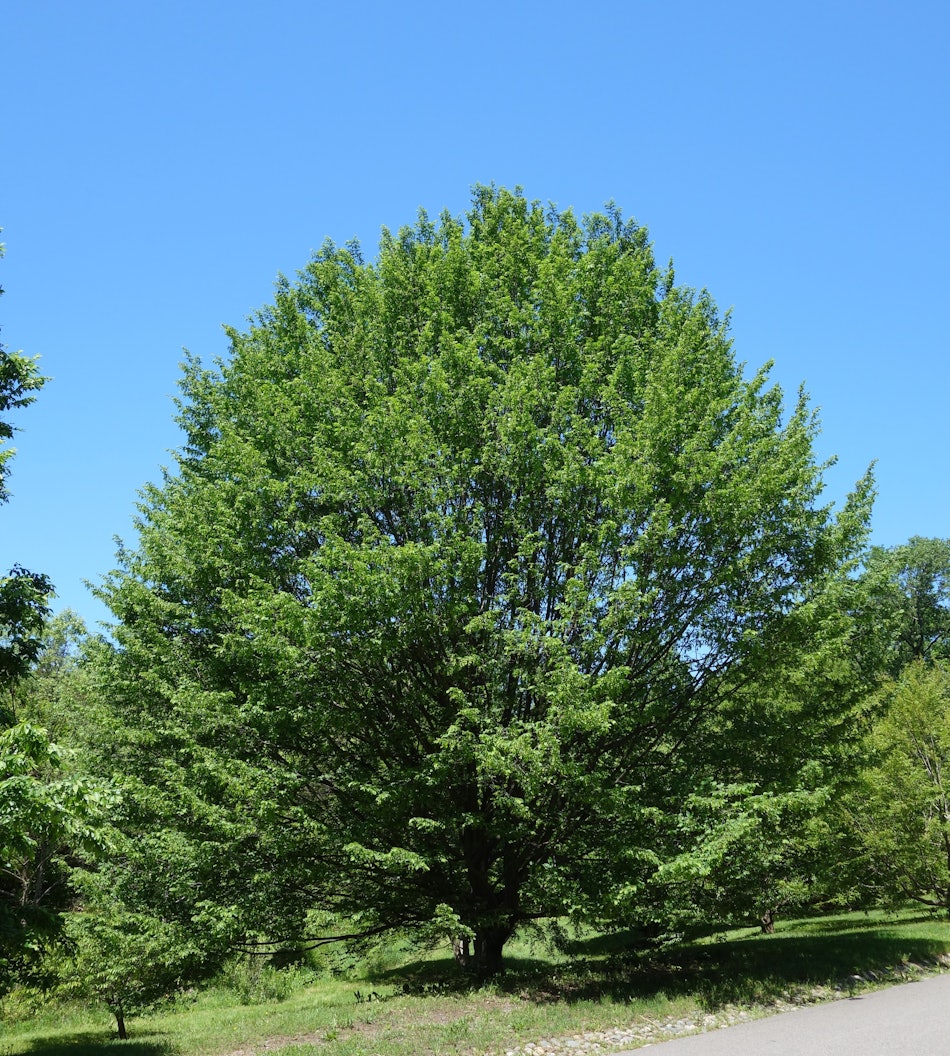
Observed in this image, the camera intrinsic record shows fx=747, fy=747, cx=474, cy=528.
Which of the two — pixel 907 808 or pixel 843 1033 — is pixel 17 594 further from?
pixel 907 808

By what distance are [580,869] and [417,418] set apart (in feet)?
24.5

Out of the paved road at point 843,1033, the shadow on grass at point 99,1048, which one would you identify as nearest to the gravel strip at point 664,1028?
the paved road at point 843,1033

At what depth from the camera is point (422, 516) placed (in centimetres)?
1197

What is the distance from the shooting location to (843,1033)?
9.07 m

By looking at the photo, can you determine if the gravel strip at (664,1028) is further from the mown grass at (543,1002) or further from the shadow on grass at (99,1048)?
the shadow on grass at (99,1048)

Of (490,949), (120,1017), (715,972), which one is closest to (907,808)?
(715,972)

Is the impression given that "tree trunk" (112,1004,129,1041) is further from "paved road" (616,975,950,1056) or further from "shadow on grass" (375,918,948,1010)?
"paved road" (616,975,950,1056)

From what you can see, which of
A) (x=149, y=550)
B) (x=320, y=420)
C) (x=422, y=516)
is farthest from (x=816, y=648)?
(x=149, y=550)

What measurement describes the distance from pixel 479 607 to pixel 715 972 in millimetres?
7489

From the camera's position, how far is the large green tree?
429 inches

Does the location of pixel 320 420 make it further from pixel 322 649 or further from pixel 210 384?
pixel 210 384

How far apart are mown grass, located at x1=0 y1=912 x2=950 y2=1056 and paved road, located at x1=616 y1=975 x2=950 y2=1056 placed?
0.89 meters

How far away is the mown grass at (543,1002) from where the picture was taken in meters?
9.45

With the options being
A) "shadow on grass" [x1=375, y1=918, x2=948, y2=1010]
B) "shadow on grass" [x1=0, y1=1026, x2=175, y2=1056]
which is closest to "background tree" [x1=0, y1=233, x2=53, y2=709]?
"shadow on grass" [x1=0, y1=1026, x2=175, y2=1056]
